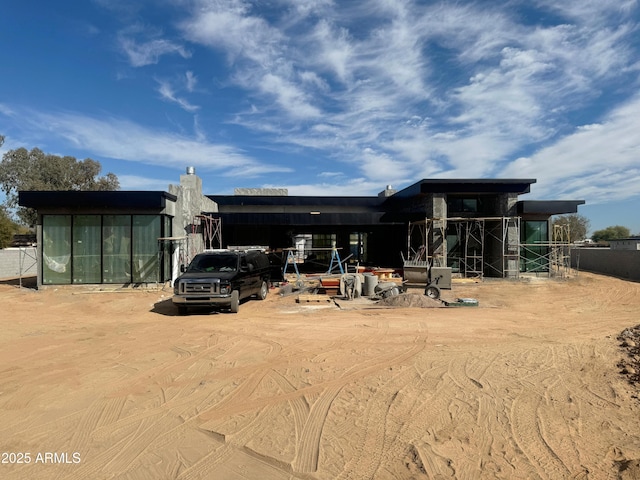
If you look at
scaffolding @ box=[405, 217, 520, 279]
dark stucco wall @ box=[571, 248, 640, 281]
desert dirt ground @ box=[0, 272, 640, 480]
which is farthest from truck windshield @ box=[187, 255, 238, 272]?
dark stucco wall @ box=[571, 248, 640, 281]

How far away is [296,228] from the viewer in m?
27.4

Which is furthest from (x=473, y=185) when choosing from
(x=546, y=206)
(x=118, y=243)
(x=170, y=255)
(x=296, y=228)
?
(x=118, y=243)

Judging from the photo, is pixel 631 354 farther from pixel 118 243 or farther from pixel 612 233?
pixel 612 233

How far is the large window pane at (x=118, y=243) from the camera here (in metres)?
17.7

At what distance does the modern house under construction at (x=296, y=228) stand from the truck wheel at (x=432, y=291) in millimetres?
1886

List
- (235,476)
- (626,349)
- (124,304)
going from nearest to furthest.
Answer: (235,476), (626,349), (124,304)

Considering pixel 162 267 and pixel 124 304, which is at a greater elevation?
pixel 162 267

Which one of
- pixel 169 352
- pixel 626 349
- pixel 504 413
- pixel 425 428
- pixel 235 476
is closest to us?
pixel 235 476

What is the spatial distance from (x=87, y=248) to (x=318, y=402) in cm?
1664

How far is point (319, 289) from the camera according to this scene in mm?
16531

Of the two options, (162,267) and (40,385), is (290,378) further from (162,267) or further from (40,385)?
(162,267)

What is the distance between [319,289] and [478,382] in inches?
436

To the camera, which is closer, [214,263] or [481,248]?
[214,263]

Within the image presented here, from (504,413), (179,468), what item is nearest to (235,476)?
(179,468)
